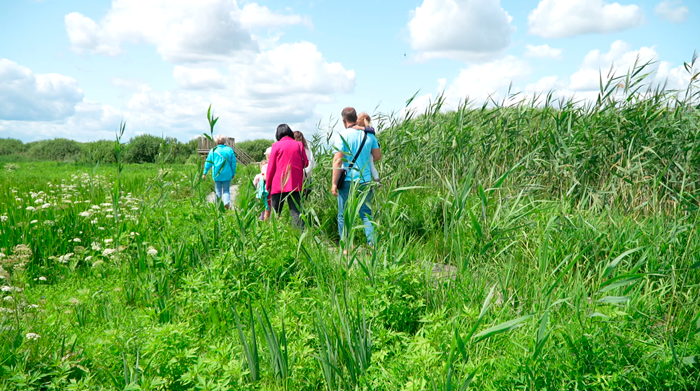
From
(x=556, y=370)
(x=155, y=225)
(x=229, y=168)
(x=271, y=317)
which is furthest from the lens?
(x=229, y=168)

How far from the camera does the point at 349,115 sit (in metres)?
5.46

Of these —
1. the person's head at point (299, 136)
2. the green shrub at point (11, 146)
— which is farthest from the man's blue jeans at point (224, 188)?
the green shrub at point (11, 146)

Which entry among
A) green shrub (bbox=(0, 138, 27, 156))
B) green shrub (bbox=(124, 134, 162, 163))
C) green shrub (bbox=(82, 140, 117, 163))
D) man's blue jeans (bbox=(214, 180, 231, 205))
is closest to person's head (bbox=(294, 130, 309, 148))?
man's blue jeans (bbox=(214, 180, 231, 205))

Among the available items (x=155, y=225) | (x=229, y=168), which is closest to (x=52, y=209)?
(x=155, y=225)

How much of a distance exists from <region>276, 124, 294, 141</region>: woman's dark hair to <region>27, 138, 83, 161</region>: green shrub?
34844 millimetres

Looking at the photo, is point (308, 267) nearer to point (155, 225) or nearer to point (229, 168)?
point (155, 225)

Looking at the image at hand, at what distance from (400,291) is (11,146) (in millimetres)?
47995

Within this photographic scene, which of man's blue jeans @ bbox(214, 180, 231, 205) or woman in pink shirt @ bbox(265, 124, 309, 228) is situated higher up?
woman in pink shirt @ bbox(265, 124, 309, 228)

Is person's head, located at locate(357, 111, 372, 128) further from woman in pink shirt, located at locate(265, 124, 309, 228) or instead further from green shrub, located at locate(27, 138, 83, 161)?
green shrub, located at locate(27, 138, 83, 161)

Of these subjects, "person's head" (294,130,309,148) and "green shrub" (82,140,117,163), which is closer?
"green shrub" (82,140,117,163)

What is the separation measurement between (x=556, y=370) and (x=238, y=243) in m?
2.65

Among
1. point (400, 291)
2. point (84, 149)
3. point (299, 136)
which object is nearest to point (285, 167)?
point (299, 136)

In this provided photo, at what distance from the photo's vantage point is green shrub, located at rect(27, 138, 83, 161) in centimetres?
3506

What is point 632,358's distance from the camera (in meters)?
2.57
